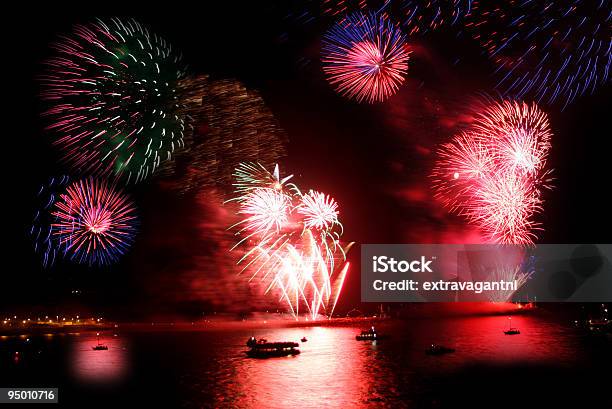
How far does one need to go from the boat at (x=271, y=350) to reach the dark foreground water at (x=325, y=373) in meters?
1.35

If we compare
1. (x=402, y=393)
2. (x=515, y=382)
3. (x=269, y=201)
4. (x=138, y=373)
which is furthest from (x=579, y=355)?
(x=138, y=373)

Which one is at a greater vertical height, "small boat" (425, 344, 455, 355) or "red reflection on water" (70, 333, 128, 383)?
"small boat" (425, 344, 455, 355)

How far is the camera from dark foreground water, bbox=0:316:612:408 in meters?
33.0

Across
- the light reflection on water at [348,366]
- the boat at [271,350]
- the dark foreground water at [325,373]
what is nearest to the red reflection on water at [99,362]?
the dark foreground water at [325,373]

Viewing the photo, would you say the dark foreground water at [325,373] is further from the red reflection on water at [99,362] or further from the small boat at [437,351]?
the small boat at [437,351]

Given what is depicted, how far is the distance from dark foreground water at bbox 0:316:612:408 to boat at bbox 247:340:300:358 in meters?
1.35

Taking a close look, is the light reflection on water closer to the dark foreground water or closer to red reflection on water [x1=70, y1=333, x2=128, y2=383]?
the dark foreground water

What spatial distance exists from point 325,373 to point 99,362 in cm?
1955

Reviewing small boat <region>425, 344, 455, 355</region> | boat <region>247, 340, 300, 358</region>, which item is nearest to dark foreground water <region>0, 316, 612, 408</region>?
small boat <region>425, 344, 455, 355</region>

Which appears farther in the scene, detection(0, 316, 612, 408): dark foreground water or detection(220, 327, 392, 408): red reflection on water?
detection(0, 316, 612, 408): dark foreground water

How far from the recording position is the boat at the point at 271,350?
5088cm

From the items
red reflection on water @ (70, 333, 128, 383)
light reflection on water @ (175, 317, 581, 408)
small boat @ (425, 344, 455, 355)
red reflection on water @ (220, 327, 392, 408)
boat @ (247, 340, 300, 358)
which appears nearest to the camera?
red reflection on water @ (220, 327, 392, 408)

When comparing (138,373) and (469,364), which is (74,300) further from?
(469,364)

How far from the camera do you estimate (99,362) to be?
4903 centimetres
